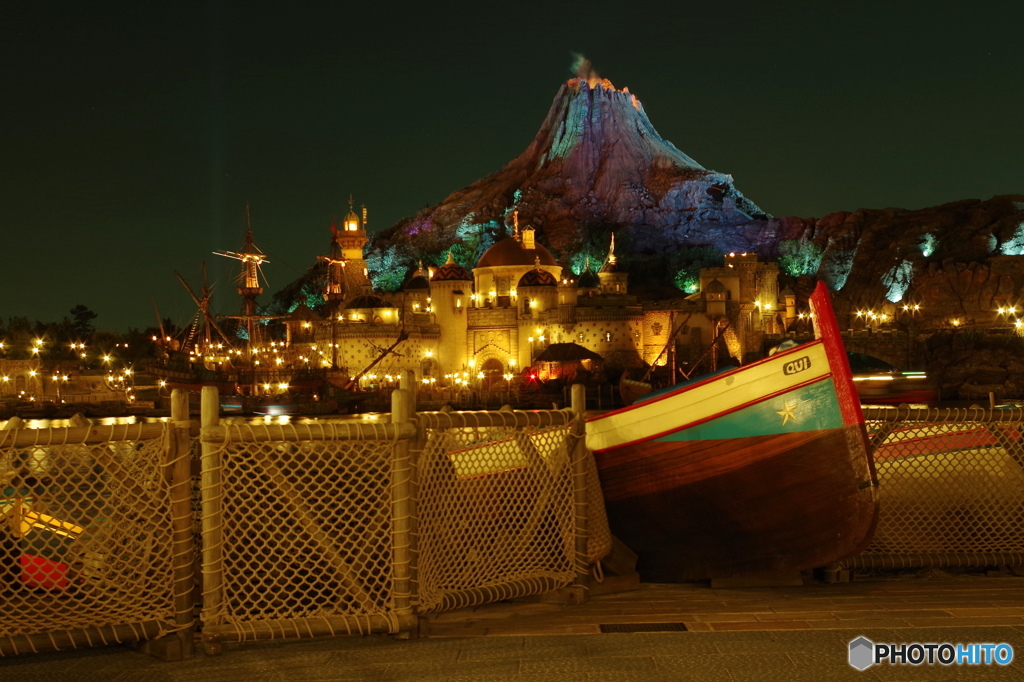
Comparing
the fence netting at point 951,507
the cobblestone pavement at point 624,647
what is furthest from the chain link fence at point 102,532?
the fence netting at point 951,507

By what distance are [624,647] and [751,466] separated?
9.98ft

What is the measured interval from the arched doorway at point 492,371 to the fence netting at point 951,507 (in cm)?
4170

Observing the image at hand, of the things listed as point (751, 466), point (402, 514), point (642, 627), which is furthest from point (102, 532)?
point (751, 466)

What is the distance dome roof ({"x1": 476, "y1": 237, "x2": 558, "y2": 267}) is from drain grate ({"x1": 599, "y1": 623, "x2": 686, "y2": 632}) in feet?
168

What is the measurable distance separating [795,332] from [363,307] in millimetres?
29288

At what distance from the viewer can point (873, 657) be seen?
4812 millimetres

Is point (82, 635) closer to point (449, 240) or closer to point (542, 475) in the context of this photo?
point (542, 475)

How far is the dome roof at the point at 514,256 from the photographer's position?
5744 cm

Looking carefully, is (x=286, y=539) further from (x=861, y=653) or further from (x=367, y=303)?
(x=367, y=303)

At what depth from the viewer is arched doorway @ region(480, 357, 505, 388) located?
50406mm

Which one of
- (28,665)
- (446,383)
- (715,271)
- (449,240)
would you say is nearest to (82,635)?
(28,665)

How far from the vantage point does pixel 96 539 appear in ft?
16.6

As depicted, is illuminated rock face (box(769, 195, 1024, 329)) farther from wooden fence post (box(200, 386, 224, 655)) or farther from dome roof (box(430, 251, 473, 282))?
wooden fence post (box(200, 386, 224, 655))

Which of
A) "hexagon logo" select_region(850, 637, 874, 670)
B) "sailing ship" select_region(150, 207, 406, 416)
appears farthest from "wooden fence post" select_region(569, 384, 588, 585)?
"sailing ship" select_region(150, 207, 406, 416)
